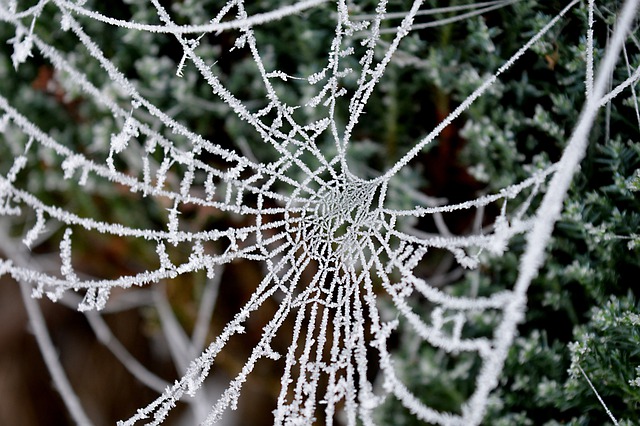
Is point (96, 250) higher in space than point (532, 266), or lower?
higher

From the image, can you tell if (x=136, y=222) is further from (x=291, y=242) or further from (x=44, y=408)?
(x=44, y=408)

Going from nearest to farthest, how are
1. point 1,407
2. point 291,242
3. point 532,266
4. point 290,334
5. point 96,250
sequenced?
point 532,266
point 291,242
point 290,334
point 96,250
point 1,407

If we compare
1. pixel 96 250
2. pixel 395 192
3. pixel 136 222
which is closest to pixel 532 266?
pixel 395 192

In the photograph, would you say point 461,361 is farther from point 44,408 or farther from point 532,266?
point 44,408

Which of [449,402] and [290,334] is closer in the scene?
[449,402]

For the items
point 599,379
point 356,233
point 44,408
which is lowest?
point 599,379

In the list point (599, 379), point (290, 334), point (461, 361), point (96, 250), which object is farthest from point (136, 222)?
point (599, 379)

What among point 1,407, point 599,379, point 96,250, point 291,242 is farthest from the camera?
point 1,407
